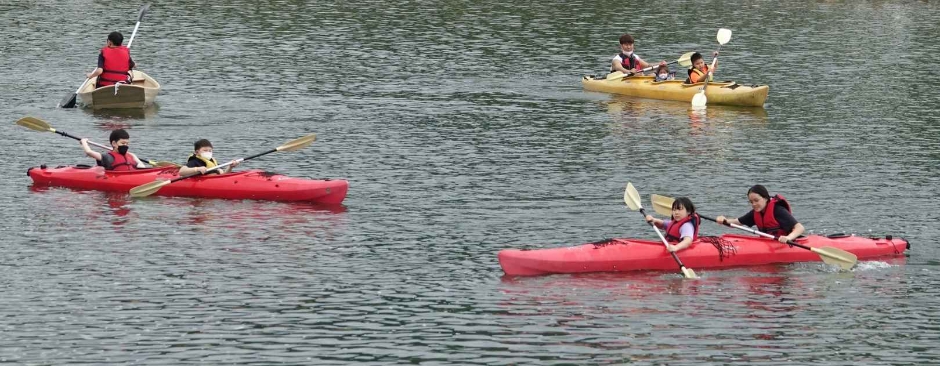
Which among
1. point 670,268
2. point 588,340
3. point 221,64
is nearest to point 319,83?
point 221,64

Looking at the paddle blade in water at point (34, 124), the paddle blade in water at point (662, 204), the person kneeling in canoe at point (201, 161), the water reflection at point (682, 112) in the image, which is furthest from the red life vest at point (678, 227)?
the water reflection at point (682, 112)

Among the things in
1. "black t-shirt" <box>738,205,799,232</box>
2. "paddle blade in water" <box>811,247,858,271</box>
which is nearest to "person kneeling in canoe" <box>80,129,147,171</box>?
"black t-shirt" <box>738,205,799,232</box>

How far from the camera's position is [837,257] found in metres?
17.6

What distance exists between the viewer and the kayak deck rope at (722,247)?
17.8 meters

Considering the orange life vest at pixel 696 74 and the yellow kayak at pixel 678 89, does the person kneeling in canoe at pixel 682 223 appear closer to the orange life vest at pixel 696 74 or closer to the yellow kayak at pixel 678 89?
the yellow kayak at pixel 678 89

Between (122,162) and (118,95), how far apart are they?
7633mm

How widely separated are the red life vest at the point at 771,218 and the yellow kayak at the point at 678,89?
1181 centimetres

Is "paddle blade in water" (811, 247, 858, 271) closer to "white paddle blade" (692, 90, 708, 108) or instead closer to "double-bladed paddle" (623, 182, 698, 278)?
"double-bladed paddle" (623, 182, 698, 278)

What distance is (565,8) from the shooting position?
4606 cm

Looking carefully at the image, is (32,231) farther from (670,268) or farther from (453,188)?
(670,268)

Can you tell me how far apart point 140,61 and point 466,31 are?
9155 mm

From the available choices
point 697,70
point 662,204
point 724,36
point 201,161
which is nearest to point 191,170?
point 201,161

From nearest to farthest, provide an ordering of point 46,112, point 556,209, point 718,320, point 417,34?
point 718,320 < point 556,209 < point 46,112 < point 417,34

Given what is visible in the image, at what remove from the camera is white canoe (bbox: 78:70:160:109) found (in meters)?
29.0
